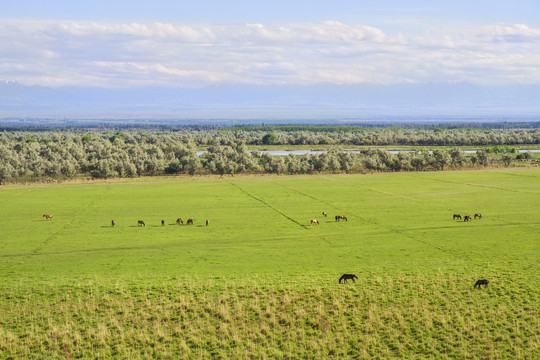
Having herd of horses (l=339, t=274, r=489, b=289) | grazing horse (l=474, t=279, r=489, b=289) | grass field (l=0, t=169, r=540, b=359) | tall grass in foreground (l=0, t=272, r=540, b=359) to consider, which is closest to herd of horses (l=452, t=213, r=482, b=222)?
grass field (l=0, t=169, r=540, b=359)

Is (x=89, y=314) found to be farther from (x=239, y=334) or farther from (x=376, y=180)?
(x=376, y=180)

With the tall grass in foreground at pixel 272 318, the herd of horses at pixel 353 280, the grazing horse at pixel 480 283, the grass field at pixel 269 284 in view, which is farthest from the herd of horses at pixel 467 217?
the grazing horse at pixel 480 283

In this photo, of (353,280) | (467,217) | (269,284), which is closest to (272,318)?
(269,284)

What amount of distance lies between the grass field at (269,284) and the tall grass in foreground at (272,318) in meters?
0.09

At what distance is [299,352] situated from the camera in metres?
24.8

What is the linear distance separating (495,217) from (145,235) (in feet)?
123

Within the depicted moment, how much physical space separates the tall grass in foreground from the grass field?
9 centimetres

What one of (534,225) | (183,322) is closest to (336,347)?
(183,322)

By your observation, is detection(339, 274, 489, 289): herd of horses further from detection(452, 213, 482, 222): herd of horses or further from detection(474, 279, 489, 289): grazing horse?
detection(452, 213, 482, 222): herd of horses

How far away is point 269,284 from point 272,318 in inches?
162

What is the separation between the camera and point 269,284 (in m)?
31.9

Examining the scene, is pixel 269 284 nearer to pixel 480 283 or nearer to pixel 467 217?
pixel 480 283

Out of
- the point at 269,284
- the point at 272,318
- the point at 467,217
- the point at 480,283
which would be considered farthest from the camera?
the point at 467,217

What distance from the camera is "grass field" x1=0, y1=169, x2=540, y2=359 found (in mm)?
25531
